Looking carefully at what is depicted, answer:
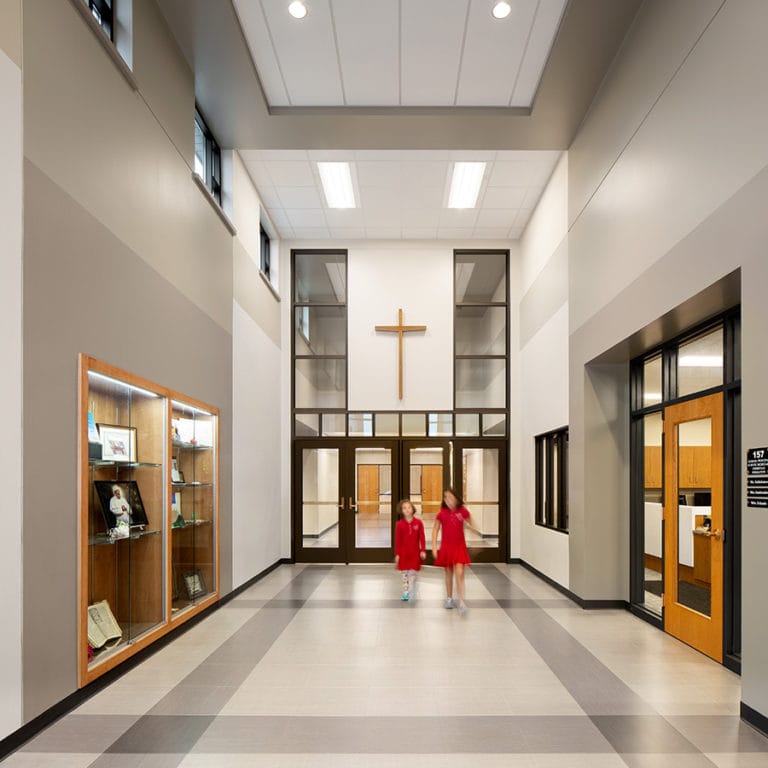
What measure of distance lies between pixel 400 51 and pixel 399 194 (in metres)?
3.79

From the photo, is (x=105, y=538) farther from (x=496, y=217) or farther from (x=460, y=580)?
(x=496, y=217)

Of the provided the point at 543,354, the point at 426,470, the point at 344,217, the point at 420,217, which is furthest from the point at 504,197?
the point at 426,470

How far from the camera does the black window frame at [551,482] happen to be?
32.8 feet

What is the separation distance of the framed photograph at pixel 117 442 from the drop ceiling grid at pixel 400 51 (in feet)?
12.6

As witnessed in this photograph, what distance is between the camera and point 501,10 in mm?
6531

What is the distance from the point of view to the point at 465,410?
1309 centimetres

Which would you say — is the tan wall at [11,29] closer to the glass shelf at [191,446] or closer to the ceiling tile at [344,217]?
the glass shelf at [191,446]

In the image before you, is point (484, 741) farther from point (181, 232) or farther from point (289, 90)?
point (289, 90)

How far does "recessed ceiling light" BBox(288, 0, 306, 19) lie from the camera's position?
6.44 meters

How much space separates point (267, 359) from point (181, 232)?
185 inches

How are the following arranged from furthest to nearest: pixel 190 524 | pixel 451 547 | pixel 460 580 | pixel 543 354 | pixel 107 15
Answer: pixel 543 354, pixel 451 547, pixel 460 580, pixel 190 524, pixel 107 15

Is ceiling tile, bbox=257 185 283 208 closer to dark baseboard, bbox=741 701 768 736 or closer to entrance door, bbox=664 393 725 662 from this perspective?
entrance door, bbox=664 393 725 662

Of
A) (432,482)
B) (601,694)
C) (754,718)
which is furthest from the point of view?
(432,482)

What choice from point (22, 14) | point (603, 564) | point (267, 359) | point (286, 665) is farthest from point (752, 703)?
point (267, 359)
